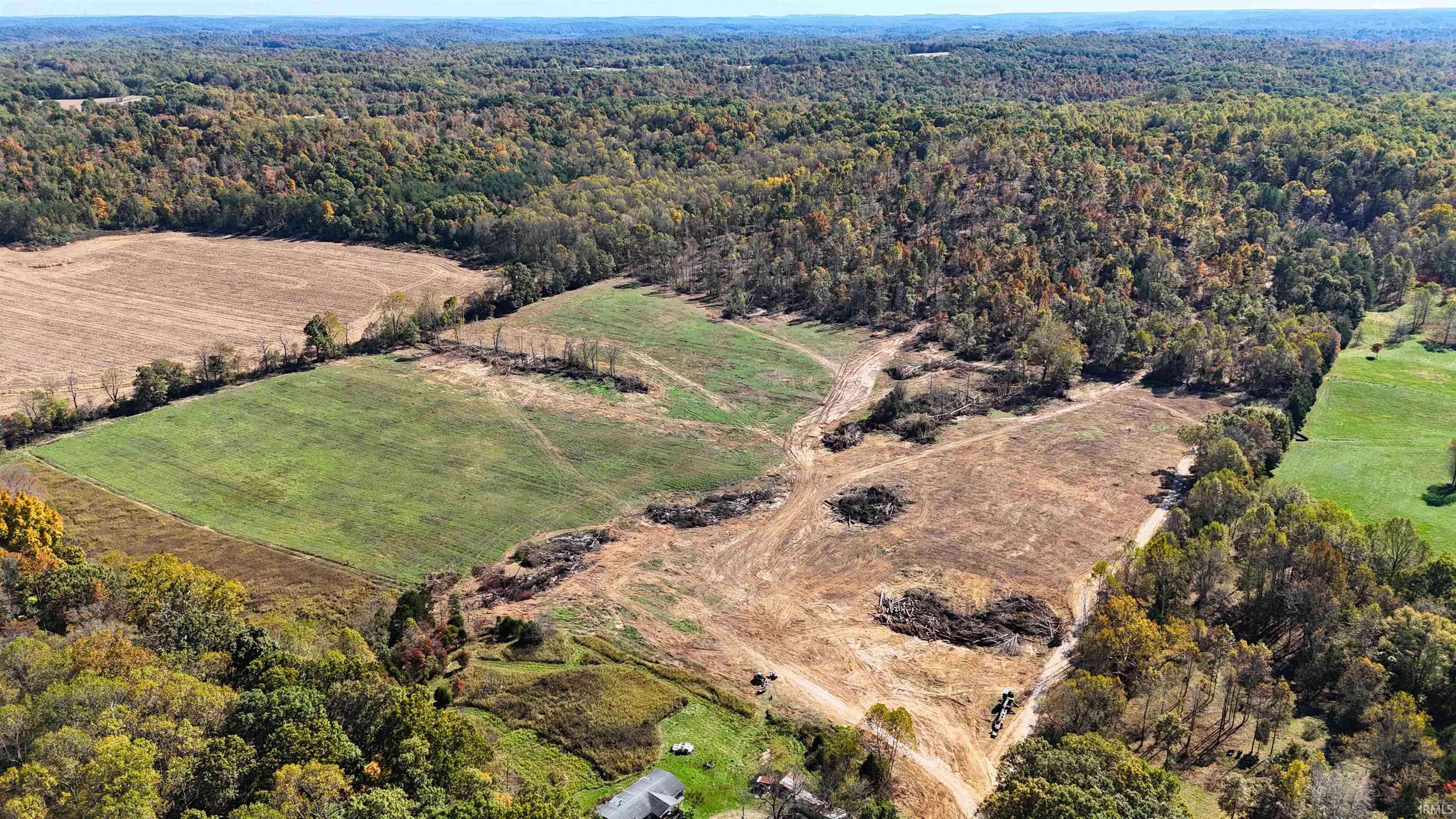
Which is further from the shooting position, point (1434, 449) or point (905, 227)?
point (905, 227)

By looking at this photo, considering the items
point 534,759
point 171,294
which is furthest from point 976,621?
point 171,294

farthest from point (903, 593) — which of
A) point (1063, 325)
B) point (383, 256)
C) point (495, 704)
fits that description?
point (383, 256)

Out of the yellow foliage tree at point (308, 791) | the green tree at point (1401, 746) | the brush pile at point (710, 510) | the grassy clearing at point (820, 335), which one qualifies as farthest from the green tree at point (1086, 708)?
the grassy clearing at point (820, 335)

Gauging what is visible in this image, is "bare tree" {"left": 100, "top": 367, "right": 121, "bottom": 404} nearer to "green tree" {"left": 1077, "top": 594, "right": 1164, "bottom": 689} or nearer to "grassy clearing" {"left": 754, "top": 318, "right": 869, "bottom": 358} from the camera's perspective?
"grassy clearing" {"left": 754, "top": 318, "right": 869, "bottom": 358}

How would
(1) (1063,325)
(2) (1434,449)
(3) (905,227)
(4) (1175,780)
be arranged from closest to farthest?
(4) (1175,780) < (2) (1434,449) < (1) (1063,325) < (3) (905,227)

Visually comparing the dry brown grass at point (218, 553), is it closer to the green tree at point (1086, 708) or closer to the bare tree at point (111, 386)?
the bare tree at point (111, 386)

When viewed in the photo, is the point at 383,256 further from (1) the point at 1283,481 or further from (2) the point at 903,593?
(1) the point at 1283,481

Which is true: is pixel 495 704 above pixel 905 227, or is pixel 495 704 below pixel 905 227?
below

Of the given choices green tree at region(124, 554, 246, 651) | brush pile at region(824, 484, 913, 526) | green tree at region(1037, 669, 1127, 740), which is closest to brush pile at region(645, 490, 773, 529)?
brush pile at region(824, 484, 913, 526)
